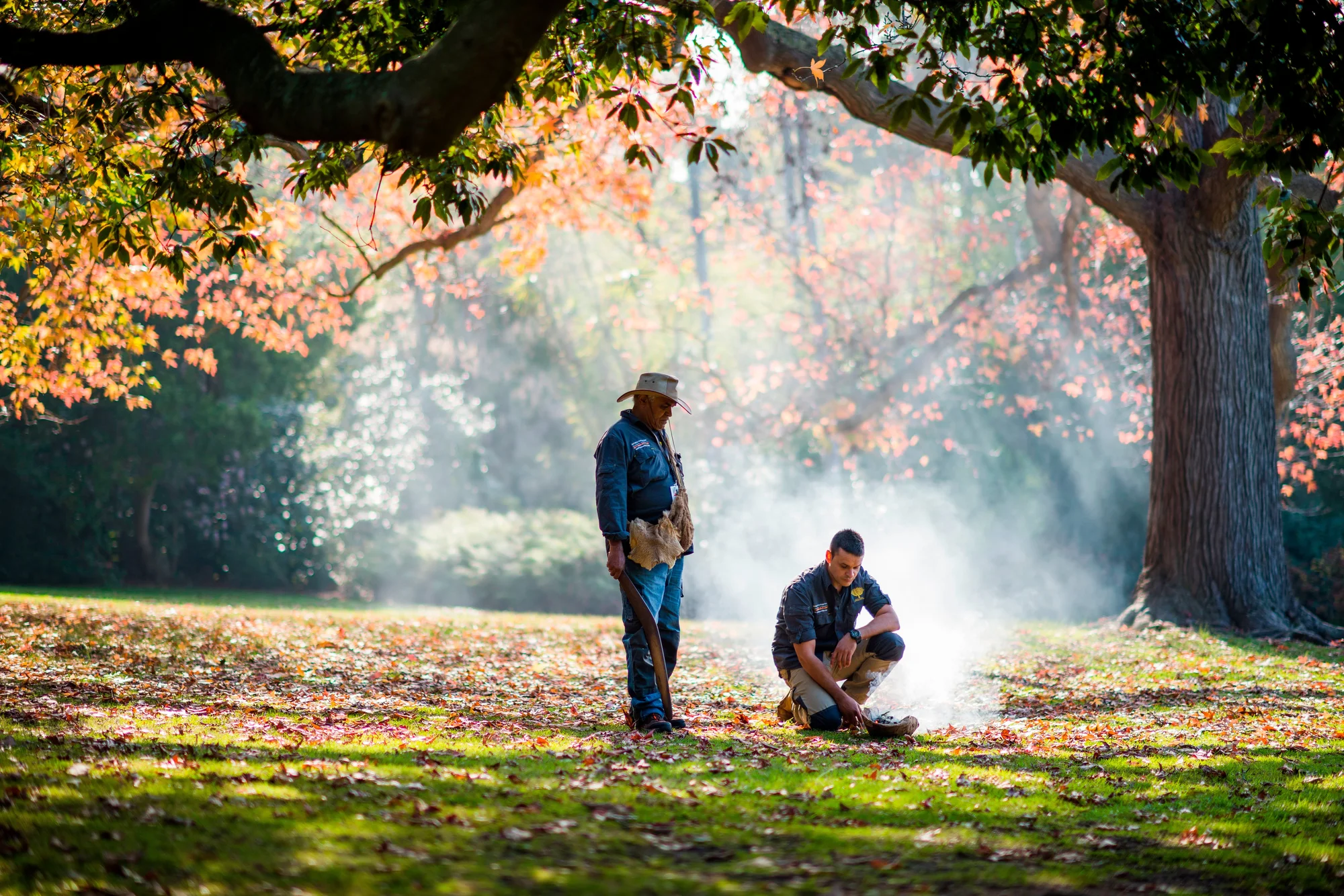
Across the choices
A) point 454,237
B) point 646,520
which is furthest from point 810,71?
point 646,520

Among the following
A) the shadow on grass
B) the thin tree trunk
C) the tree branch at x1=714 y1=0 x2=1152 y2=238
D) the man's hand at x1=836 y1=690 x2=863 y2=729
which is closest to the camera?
the man's hand at x1=836 y1=690 x2=863 y2=729

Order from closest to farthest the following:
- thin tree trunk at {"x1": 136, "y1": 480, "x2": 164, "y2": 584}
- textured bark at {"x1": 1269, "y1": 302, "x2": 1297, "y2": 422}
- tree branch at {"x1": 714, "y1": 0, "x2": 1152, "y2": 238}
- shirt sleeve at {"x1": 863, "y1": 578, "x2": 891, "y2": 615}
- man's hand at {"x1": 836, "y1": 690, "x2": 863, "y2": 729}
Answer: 1. man's hand at {"x1": 836, "y1": 690, "x2": 863, "y2": 729}
2. shirt sleeve at {"x1": 863, "y1": 578, "x2": 891, "y2": 615}
3. tree branch at {"x1": 714, "y1": 0, "x2": 1152, "y2": 238}
4. textured bark at {"x1": 1269, "y1": 302, "x2": 1297, "y2": 422}
5. thin tree trunk at {"x1": 136, "y1": 480, "x2": 164, "y2": 584}

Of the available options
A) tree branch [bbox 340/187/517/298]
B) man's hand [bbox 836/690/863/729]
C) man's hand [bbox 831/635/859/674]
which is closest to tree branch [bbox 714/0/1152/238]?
tree branch [bbox 340/187/517/298]

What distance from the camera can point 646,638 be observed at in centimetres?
640

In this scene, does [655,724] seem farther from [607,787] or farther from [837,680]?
[607,787]

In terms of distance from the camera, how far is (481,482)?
29812mm

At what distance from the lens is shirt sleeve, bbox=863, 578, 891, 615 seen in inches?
269

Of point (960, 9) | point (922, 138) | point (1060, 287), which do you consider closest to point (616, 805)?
point (960, 9)

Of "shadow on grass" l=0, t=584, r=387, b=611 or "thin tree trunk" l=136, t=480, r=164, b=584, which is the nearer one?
"shadow on grass" l=0, t=584, r=387, b=611

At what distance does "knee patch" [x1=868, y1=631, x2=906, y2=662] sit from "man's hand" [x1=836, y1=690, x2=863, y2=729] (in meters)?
0.38

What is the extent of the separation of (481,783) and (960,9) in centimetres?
458

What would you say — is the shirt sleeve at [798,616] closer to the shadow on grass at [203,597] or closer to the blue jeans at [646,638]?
the blue jeans at [646,638]

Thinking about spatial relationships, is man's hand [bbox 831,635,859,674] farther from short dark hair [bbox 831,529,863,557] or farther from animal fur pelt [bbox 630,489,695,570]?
animal fur pelt [bbox 630,489,695,570]

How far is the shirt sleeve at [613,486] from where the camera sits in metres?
6.24
